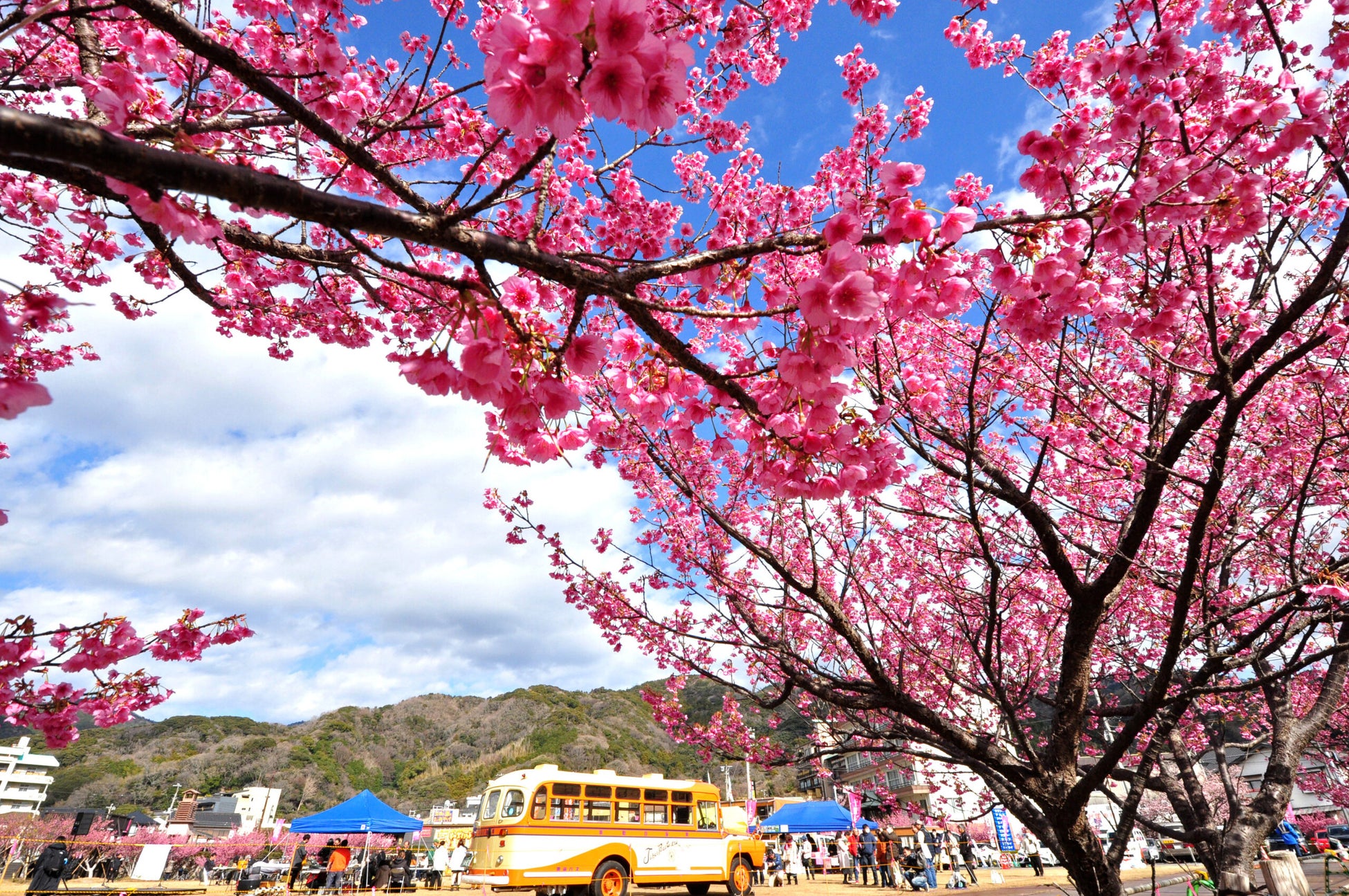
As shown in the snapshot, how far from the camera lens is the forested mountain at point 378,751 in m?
53.8

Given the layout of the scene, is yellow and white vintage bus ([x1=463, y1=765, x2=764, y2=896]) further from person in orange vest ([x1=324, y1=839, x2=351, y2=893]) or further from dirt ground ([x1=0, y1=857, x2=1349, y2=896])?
person in orange vest ([x1=324, y1=839, x2=351, y2=893])

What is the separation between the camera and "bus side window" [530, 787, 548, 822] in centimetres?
1102

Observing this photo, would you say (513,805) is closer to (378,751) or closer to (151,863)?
(151,863)

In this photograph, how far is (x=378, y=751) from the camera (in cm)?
6475

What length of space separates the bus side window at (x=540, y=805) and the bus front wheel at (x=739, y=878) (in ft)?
15.0

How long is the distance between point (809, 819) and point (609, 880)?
1030 cm

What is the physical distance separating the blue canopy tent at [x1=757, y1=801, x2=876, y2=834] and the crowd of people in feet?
1.83

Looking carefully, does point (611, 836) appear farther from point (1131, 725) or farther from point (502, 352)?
point (502, 352)

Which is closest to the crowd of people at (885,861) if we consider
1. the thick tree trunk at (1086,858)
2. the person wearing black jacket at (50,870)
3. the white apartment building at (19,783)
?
the thick tree trunk at (1086,858)

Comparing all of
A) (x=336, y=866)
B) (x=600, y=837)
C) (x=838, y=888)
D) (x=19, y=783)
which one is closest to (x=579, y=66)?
(x=600, y=837)

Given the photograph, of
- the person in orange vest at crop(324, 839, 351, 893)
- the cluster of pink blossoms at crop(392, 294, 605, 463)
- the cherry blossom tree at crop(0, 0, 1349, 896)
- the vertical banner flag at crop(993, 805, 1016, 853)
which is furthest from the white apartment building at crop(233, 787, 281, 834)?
the cluster of pink blossoms at crop(392, 294, 605, 463)

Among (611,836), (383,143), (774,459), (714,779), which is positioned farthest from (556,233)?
(714,779)

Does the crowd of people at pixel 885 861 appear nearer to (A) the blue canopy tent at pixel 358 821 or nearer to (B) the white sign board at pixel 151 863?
(A) the blue canopy tent at pixel 358 821

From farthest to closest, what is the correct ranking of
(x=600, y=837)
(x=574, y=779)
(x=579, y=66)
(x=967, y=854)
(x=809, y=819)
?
(x=809, y=819), (x=967, y=854), (x=574, y=779), (x=600, y=837), (x=579, y=66)
